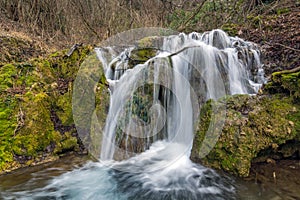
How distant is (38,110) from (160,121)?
232 cm

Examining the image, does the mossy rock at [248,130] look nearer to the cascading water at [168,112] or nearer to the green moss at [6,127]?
the cascading water at [168,112]

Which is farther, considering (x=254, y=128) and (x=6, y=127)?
(x=6, y=127)

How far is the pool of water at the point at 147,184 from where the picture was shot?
→ 2766 millimetres

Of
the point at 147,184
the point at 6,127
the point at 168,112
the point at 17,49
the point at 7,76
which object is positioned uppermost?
the point at 17,49

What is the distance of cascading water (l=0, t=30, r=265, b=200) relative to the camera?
301 cm

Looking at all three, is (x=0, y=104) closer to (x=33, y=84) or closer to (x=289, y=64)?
(x=33, y=84)

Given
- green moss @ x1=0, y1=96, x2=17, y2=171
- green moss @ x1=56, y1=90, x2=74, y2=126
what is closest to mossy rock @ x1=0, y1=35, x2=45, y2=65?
green moss @ x1=0, y1=96, x2=17, y2=171

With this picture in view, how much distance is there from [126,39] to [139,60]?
3002 millimetres

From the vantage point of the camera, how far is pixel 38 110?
13.5 feet

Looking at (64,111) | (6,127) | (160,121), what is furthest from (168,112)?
(6,127)

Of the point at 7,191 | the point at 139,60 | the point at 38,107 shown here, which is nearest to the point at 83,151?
the point at 38,107

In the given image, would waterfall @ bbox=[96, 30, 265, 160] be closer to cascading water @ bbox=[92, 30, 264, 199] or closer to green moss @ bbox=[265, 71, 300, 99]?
cascading water @ bbox=[92, 30, 264, 199]

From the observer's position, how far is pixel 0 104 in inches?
157

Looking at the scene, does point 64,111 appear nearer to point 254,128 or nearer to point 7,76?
point 7,76
